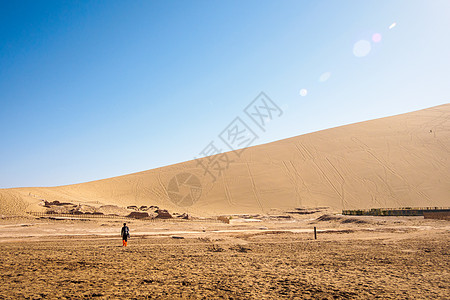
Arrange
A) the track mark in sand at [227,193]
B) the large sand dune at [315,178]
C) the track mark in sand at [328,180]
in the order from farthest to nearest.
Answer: the track mark in sand at [227,193] → the track mark in sand at [328,180] → the large sand dune at [315,178]

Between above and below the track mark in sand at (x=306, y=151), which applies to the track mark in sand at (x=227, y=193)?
below

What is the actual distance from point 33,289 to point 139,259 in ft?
11.7

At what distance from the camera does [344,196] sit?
4081 cm

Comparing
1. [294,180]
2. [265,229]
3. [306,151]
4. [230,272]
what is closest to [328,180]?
[294,180]

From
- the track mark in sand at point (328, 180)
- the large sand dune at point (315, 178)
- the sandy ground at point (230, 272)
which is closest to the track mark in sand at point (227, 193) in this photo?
the large sand dune at point (315, 178)

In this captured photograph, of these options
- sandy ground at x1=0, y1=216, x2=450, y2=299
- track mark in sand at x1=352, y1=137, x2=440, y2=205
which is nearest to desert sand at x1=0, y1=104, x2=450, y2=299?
sandy ground at x1=0, y1=216, x2=450, y2=299

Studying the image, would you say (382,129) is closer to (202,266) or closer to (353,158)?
(353,158)

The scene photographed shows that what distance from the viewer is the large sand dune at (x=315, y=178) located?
39625mm

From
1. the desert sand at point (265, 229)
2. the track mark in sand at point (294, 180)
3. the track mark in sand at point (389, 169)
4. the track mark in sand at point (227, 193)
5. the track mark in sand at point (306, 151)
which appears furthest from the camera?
the track mark in sand at point (306, 151)

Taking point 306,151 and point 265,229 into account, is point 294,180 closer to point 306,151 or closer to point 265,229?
point 306,151

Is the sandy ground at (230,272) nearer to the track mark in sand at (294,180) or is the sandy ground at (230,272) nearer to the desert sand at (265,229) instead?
the desert sand at (265,229)

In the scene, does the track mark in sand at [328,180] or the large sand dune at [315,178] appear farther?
the track mark in sand at [328,180]

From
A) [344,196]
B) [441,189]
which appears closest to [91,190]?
[344,196]

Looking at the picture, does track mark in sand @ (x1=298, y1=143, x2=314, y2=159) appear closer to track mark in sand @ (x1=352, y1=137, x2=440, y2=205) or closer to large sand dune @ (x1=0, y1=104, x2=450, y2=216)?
large sand dune @ (x1=0, y1=104, x2=450, y2=216)
